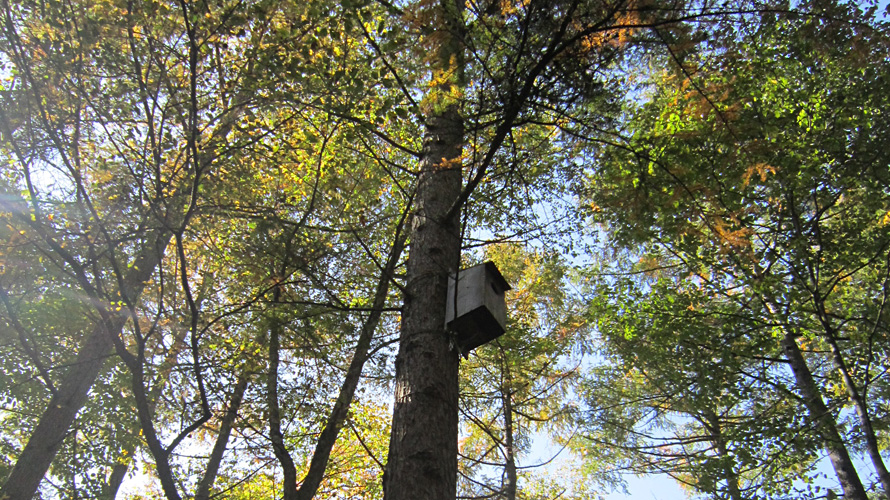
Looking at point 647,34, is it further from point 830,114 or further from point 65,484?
point 65,484

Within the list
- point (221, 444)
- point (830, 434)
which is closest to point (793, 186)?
point (830, 434)

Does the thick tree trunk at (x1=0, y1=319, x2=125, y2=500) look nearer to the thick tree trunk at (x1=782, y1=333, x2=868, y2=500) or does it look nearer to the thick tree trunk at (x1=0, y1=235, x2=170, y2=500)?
Answer: the thick tree trunk at (x1=0, y1=235, x2=170, y2=500)

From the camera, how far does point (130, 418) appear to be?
7227mm

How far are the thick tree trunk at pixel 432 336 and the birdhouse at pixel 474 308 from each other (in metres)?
0.09

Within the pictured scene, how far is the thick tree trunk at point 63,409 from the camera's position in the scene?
5.80m

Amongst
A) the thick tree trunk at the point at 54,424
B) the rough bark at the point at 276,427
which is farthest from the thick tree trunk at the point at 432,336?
the thick tree trunk at the point at 54,424

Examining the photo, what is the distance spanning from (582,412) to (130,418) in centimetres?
725

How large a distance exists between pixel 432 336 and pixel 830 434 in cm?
561

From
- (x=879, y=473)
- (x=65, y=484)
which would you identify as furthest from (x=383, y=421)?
(x=879, y=473)

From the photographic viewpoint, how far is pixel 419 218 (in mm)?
3316

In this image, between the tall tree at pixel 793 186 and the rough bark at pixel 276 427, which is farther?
the tall tree at pixel 793 186

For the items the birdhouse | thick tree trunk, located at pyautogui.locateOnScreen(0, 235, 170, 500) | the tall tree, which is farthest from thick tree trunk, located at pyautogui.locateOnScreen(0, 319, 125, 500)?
the tall tree

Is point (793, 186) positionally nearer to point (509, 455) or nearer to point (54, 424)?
point (509, 455)

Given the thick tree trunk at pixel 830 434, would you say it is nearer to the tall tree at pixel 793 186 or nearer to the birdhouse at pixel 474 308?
the tall tree at pixel 793 186
